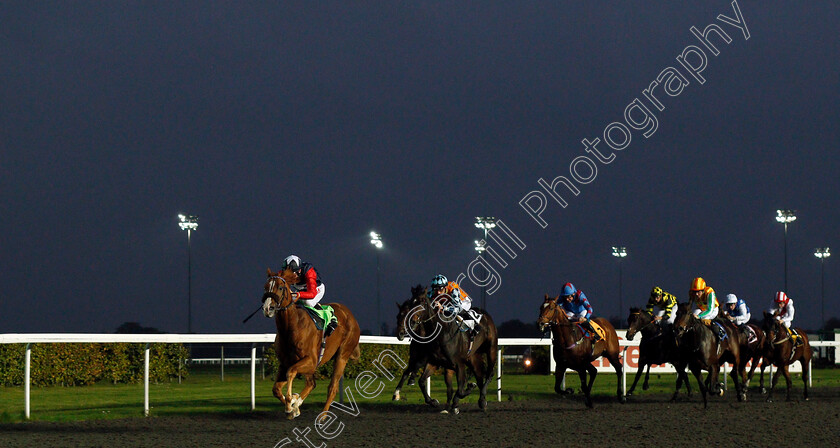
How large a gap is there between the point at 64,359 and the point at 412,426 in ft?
34.3

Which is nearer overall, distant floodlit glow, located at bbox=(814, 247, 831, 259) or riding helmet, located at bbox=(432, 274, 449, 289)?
riding helmet, located at bbox=(432, 274, 449, 289)

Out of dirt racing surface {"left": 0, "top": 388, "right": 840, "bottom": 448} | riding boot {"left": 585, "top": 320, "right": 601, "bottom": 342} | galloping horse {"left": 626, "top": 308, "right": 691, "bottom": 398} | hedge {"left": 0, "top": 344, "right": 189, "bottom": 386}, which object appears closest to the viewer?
dirt racing surface {"left": 0, "top": 388, "right": 840, "bottom": 448}

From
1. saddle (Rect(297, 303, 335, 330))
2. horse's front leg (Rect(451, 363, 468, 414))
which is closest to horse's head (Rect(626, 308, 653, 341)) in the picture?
horse's front leg (Rect(451, 363, 468, 414))

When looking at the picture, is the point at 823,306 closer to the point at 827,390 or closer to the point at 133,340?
the point at 827,390

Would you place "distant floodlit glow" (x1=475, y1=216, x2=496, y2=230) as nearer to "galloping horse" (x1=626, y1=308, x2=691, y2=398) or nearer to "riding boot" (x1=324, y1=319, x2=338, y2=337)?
"galloping horse" (x1=626, y1=308, x2=691, y2=398)

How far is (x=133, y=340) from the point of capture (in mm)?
9781

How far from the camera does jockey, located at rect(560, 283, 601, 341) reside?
1209 centimetres

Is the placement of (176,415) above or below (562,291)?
below

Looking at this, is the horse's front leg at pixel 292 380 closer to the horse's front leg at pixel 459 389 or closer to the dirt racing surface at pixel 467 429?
the dirt racing surface at pixel 467 429

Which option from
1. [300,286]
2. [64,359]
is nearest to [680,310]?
[300,286]

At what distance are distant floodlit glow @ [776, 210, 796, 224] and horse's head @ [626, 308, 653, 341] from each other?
29952 mm

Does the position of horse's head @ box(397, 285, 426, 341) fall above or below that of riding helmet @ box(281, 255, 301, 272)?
below

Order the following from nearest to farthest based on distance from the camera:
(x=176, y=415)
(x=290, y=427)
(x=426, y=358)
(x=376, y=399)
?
(x=290, y=427)
(x=176, y=415)
(x=426, y=358)
(x=376, y=399)

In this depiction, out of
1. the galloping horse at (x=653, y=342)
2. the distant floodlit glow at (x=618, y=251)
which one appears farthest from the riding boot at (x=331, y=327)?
the distant floodlit glow at (x=618, y=251)
